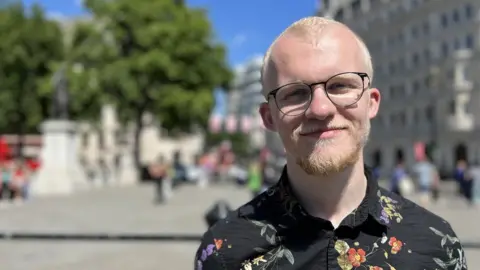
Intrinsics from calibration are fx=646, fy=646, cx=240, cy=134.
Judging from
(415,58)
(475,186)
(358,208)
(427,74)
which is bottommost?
(475,186)

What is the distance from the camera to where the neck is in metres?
1.76

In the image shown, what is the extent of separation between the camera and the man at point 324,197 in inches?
66.8

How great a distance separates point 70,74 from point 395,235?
37723 mm

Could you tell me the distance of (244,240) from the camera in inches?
68.7

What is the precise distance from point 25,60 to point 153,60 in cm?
1114

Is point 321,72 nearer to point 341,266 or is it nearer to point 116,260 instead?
point 341,266

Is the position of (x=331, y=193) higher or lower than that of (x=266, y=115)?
lower

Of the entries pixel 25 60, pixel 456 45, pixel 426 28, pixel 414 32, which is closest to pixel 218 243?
pixel 25 60

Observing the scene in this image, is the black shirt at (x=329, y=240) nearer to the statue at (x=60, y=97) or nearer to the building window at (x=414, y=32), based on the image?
the statue at (x=60, y=97)

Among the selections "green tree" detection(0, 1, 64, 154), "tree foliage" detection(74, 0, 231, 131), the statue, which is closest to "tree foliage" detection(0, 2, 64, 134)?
"green tree" detection(0, 1, 64, 154)

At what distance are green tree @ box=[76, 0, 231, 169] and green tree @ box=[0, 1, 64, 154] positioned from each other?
19.9 feet

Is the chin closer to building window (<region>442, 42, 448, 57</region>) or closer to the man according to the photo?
the man

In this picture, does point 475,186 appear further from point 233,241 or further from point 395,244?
point 233,241

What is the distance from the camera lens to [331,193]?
1766 mm
